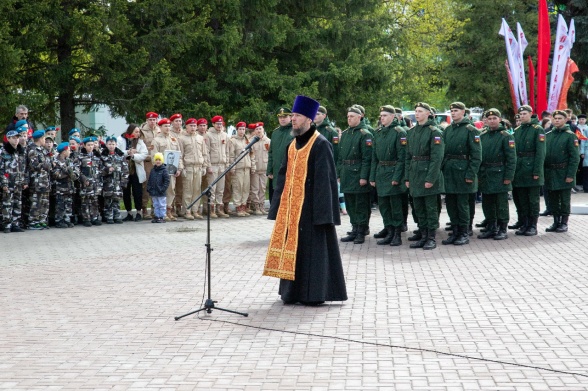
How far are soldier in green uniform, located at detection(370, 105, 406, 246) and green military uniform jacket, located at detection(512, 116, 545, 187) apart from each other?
2422 millimetres

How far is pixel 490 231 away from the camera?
1505 centimetres

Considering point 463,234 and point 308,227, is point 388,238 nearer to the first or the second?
point 463,234

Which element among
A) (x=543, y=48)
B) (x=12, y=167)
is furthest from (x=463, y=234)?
(x=543, y=48)

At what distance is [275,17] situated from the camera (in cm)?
2527

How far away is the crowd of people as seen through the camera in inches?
556

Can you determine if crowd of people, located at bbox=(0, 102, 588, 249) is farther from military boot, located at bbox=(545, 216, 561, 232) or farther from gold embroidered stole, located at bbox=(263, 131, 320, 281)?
gold embroidered stole, located at bbox=(263, 131, 320, 281)

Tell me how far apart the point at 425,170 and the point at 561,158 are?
3.49 meters

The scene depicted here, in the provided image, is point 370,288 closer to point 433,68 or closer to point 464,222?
point 464,222

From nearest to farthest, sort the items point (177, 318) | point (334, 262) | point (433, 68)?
point (177, 318) → point (334, 262) → point (433, 68)

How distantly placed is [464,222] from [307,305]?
222 inches

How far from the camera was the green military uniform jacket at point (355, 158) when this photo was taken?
1438 centimetres

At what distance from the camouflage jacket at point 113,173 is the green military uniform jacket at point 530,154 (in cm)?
721

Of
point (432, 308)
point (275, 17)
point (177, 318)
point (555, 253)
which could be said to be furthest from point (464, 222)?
point (275, 17)

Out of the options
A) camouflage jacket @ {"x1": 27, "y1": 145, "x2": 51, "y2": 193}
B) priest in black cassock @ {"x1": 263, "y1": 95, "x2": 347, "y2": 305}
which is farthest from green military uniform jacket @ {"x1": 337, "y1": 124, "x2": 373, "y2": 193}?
camouflage jacket @ {"x1": 27, "y1": 145, "x2": 51, "y2": 193}
